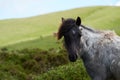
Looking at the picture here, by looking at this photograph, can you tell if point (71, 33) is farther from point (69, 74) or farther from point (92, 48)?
point (69, 74)

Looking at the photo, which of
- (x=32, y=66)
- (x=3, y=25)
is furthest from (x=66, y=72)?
(x=3, y=25)

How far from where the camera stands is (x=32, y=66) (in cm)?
2684

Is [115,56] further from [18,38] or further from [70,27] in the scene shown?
[18,38]

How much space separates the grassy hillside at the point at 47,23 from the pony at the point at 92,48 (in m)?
52.2

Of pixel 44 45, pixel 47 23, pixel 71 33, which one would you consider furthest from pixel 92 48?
pixel 47 23

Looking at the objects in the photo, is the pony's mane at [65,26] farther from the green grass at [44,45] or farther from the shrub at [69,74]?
the green grass at [44,45]

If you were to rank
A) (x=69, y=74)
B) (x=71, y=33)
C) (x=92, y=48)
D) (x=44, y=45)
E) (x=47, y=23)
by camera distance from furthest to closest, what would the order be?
(x=47, y=23), (x=44, y=45), (x=69, y=74), (x=92, y=48), (x=71, y=33)

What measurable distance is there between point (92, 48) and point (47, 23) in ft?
219

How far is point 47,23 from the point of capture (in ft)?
258

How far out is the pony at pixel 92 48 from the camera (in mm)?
11648

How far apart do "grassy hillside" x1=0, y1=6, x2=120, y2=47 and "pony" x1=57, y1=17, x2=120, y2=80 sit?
2054 inches

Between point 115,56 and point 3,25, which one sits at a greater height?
point 115,56

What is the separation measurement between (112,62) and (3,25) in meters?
67.6

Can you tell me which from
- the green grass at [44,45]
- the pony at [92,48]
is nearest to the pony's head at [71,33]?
the pony at [92,48]
